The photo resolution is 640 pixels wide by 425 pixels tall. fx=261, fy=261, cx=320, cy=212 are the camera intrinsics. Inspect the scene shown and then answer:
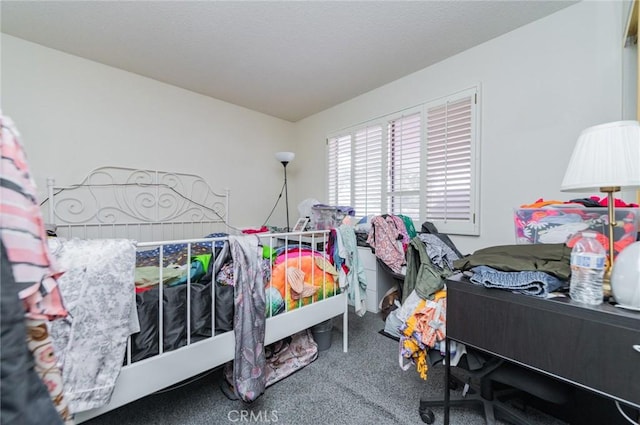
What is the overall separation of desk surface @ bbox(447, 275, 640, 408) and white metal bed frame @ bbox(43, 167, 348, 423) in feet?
3.19

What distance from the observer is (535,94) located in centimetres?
197

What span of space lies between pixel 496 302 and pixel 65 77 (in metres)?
3.59

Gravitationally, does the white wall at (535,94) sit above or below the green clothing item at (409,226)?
above

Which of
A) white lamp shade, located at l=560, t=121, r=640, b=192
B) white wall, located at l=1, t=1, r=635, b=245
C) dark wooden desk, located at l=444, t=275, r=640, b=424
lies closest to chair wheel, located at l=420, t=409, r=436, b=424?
dark wooden desk, located at l=444, t=275, r=640, b=424

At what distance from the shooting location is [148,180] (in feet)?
9.04

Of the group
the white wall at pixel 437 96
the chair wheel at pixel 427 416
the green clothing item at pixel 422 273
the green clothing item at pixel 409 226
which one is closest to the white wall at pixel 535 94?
the white wall at pixel 437 96

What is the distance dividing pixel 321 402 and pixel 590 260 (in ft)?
4.61

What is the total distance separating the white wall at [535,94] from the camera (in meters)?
1.73

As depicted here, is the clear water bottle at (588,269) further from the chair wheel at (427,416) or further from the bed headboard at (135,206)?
the bed headboard at (135,206)

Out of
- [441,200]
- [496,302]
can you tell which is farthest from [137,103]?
[496,302]

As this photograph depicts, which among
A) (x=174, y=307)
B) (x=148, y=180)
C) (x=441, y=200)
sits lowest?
(x=174, y=307)

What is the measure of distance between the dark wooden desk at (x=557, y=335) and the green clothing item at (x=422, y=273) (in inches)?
9.9

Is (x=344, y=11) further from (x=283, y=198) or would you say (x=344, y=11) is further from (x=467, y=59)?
(x=283, y=198)

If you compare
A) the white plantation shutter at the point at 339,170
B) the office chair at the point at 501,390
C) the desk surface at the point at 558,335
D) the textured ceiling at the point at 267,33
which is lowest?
the office chair at the point at 501,390
